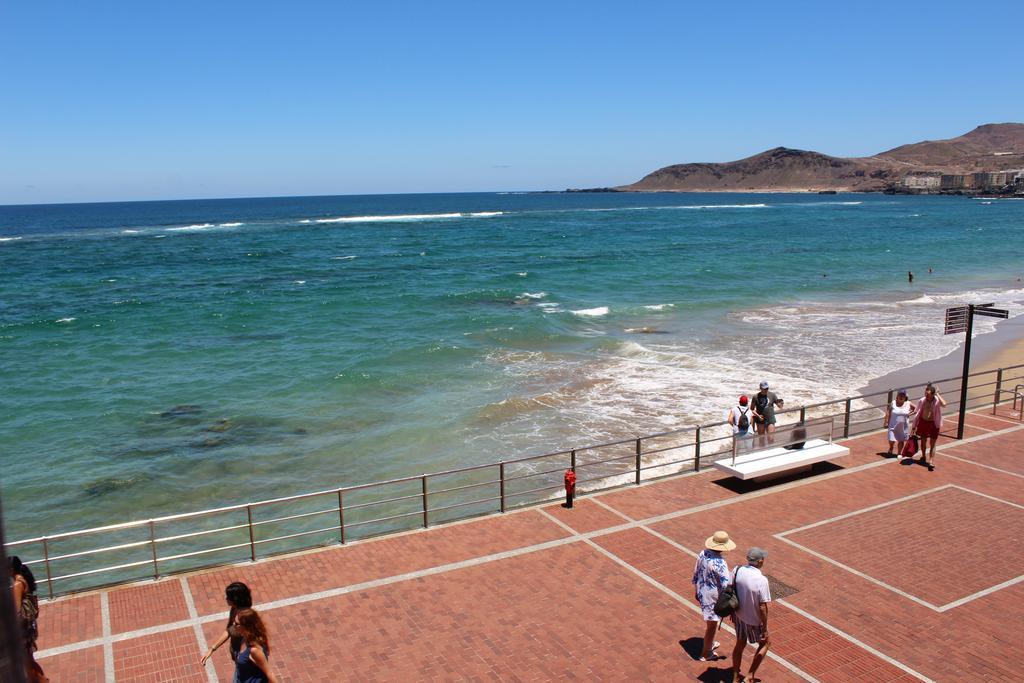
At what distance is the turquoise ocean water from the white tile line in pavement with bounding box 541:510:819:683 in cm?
715

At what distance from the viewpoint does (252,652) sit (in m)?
6.14

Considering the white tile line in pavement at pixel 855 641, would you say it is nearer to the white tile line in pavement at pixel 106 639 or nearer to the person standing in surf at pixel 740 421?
the person standing in surf at pixel 740 421

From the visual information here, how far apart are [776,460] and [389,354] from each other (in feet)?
63.8

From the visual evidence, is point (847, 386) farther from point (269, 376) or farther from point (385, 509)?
point (269, 376)

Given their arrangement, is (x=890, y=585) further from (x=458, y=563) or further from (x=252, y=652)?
(x=252, y=652)

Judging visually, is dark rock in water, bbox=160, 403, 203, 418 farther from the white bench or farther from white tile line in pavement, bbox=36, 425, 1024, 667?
the white bench

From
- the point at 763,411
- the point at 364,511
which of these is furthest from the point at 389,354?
the point at 763,411

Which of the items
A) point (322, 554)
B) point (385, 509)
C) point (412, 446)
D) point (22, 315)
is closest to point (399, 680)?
point (322, 554)

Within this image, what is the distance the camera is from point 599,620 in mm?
9023

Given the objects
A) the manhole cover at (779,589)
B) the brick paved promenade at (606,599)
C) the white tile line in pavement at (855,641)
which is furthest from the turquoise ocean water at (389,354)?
the white tile line in pavement at (855,641)

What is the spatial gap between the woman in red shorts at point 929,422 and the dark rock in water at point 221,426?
55.9ft

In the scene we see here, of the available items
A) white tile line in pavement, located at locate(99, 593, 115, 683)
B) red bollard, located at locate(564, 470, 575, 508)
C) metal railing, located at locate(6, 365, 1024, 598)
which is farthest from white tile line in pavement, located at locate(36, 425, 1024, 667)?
metal railing, located at locate(6, 365, 1024, 598)

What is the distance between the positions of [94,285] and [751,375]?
45.1 metres

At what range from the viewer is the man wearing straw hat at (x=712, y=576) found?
7852 millimetres
